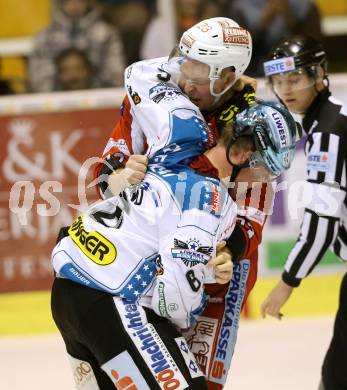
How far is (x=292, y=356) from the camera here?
5.14m

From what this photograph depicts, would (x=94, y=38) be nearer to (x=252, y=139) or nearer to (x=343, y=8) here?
(x=343, y=8)

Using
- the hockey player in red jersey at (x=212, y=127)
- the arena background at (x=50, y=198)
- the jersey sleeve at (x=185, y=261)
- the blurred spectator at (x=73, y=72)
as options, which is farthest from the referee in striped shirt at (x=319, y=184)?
the blurred spectator at (x=73, y=72)

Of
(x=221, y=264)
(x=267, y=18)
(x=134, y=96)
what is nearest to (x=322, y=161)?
(x=134, y=96)

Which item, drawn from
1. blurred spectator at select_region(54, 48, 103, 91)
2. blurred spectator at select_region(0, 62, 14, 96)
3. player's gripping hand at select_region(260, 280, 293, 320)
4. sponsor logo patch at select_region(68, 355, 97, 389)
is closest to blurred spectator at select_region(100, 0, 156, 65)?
blurred spectator at select_region(54, 48, 103, 91)

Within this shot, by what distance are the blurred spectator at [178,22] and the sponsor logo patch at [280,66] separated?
109 inches

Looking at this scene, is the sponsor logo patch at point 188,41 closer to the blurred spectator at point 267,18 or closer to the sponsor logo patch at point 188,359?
the sponsor logo patch at point 188,359

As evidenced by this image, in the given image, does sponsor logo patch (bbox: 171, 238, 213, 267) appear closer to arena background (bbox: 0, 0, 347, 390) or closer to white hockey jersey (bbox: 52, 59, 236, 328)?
white hockey jersey (bbox: 52, 59, 236, 328)

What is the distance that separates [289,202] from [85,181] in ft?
4.06

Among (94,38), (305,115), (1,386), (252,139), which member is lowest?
(1,386)

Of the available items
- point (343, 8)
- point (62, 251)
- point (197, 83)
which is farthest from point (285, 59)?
point (343, 8)

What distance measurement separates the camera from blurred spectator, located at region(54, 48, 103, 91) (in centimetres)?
693

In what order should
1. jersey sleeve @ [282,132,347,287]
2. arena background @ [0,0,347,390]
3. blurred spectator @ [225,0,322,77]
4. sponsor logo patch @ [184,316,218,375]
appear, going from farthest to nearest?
blurred spectator @ [225,0,322,77] < arena background @ [0,0,347,390] < jersey sleeve @ [282,132,347,287] < sponsor logo patch @ [184,316,218,375]

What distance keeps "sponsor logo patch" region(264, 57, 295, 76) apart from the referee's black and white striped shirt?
28 cm

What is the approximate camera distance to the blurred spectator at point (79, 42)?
7141 millimetres
